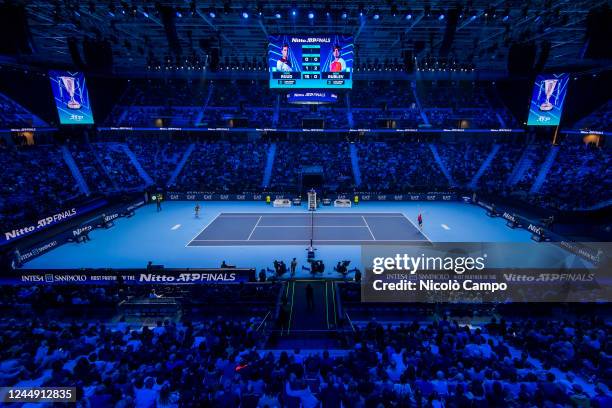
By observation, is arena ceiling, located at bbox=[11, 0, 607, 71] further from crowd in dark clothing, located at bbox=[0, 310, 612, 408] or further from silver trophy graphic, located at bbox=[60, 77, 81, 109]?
crowd in dark clothing, located at bbox=[0, 310, 612, 408]

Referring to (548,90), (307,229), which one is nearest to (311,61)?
(307,229)

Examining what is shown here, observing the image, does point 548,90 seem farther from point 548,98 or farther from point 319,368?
point 319,368

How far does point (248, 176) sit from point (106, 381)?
114 ft

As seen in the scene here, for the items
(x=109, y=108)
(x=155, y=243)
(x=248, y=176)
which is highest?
(x=109, y=108)

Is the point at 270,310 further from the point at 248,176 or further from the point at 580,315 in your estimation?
the point at 248,176

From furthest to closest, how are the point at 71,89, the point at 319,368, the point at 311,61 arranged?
the point at 71,89
the point at 311,61
the point at 319,368

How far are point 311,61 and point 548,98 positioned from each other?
2419 centimetres

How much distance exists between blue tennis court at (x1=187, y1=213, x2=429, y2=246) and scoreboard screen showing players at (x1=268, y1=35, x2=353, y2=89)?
11051 mm

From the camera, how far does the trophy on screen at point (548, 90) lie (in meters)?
31.7

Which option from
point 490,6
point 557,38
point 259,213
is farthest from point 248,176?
point 557,38

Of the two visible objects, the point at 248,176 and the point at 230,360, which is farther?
the point at 248,176

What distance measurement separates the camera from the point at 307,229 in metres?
26.3

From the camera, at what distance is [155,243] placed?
22.7m

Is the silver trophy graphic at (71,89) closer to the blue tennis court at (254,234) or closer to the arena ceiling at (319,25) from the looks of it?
→ the arena ceiling at (319,25)
